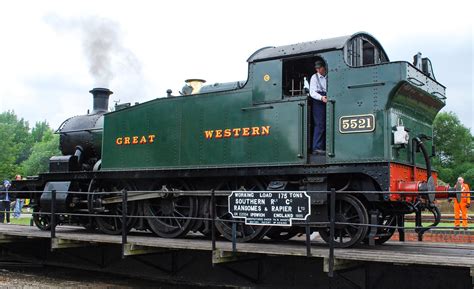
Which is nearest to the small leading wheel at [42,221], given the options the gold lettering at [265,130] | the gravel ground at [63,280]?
the gravel ground at [63,280]

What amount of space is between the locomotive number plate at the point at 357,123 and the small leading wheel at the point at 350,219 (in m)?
1.06

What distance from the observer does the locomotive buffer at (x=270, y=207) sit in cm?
767

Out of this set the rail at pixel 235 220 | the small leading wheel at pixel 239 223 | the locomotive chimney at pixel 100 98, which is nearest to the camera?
the rail at pixel 235 220

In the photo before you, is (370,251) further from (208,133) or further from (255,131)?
(208,133)

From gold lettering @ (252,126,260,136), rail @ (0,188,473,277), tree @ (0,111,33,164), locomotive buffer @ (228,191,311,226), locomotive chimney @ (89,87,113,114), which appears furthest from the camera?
tree @ (0,111,33,164)

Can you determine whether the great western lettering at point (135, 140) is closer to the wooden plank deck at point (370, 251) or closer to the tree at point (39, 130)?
the wooden plank deck at point (370, 251)

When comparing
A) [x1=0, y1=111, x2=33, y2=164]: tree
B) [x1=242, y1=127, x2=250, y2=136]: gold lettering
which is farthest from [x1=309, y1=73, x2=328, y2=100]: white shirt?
[x1=0, y1=111, x2=33, y2=164]: tree

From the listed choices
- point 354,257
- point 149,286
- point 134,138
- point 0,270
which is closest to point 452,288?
point 354,257

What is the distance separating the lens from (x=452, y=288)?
7.60m

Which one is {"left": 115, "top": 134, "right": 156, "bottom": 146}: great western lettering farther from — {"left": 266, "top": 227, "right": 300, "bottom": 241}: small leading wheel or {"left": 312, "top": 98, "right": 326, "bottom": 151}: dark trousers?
{"left": 312, "top": 98, "right": 326, "bottom": 151}: dark trousers

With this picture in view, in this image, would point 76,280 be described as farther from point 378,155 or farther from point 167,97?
point 378,155

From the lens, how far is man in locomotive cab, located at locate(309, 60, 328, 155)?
8.81m

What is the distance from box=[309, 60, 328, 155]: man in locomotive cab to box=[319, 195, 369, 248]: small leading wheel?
0.91 m

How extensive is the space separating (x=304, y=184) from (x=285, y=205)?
126 cm
